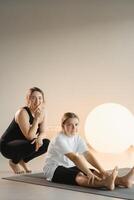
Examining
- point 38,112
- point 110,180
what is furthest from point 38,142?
point 110,180

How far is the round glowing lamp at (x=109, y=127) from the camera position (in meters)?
4.77

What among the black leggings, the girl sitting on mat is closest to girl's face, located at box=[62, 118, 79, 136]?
the girl sitting on mat

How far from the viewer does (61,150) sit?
10.3ft

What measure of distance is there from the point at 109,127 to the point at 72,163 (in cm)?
160

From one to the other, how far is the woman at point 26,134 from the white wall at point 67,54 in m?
1.19

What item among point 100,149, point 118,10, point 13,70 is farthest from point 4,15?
point 100,149

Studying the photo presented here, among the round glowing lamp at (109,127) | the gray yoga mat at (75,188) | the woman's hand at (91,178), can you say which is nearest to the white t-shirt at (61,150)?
the gray yoga mat at (75,188)

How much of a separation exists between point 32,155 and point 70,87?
1.62 m

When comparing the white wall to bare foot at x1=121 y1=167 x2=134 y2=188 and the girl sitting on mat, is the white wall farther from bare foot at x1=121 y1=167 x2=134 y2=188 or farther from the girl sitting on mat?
bare foot at x1=121 y1=167 x2=134 y2=188

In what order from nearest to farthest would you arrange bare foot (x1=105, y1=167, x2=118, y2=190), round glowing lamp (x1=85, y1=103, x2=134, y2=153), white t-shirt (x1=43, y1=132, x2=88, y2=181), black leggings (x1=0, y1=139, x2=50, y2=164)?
bare foot (x1=105, y1=167, x2=118, y2=190) → white t-shirt (x1=43, y1=132, x2=88, y2=181) → black leggings (x1=0, y1=139, x2=50, y2=164) → round glowing lamp (x1=85, y1=103, x2=134, y2=153)

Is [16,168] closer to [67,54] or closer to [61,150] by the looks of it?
→ [61,150]

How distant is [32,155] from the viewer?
3936 mm

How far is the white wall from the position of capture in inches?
203

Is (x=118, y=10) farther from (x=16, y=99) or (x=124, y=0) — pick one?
(x=16, y=99)
